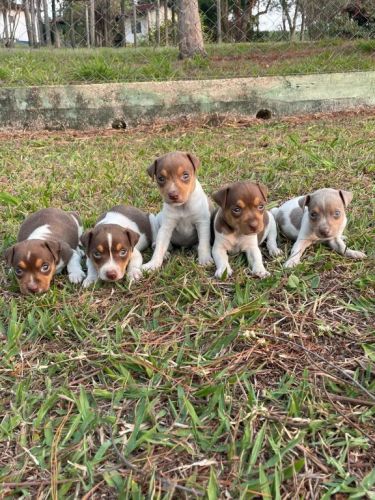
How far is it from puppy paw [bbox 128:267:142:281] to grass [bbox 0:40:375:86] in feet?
18.8

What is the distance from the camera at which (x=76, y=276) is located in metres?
4.20

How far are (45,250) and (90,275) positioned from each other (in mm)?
392

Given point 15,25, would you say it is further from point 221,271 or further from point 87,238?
point 221,271

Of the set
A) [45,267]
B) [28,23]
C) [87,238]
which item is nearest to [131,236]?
[87,238]

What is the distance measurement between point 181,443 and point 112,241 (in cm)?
190

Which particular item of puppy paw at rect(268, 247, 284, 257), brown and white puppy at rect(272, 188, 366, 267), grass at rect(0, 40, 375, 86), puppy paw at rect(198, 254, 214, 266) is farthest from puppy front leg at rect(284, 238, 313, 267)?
grass at rect(0, 40, 375, 86)

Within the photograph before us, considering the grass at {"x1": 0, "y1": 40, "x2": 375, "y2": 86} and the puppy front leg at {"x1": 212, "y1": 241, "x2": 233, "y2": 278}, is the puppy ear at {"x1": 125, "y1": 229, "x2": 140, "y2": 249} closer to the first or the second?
the puppy front leg at {"x1": 212, "y1": 241, "x2": 233, "y2": 278}

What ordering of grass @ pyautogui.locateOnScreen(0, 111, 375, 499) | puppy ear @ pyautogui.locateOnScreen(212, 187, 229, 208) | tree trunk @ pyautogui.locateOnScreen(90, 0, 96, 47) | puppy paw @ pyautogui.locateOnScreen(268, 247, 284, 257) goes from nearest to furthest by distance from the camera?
grass @ pyautogui.locateOnScreen(0, 111, 375, 499), puppy ear @ pyautogui.locateOnScreen(212, 187, 229, 208), puppy paw @ pyautogui.locateOnScreen(268, 247, 284, 257), tree trunk @ pyautogui.locateOnScreen(90, 0, 96, 47)

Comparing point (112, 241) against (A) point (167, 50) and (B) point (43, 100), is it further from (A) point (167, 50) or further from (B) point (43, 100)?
(A) point (167, 50)

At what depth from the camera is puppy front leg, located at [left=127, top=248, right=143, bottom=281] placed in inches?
161

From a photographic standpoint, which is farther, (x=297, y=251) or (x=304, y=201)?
(x=304, y=201)

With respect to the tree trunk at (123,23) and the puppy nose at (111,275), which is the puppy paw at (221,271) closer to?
the puppy nose at (111,275)

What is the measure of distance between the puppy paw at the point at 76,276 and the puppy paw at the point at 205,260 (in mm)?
935

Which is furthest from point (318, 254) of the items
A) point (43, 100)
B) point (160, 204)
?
point (43, 100)
